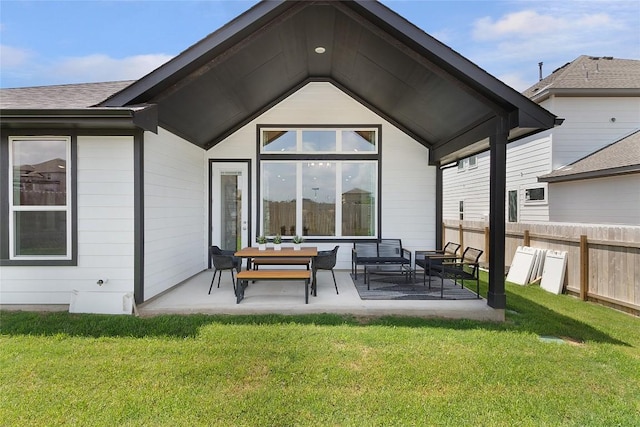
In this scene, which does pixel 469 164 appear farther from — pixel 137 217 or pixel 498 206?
pixel 137 217

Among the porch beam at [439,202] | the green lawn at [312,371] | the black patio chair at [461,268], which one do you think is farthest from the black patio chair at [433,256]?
the green lawn at [312,371]

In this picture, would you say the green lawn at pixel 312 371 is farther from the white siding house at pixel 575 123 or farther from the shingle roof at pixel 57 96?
the white siding house at pixel 575 123

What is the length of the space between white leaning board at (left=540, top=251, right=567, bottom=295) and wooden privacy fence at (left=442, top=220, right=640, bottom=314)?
94mm

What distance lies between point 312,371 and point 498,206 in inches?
125

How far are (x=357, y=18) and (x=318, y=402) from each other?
432cm

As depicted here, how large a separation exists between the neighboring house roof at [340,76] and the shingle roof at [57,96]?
0.53 meters

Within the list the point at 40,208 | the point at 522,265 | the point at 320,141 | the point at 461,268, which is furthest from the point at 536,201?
the point at 40,208

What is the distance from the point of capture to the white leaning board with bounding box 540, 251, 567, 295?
6.09m

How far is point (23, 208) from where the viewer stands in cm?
452

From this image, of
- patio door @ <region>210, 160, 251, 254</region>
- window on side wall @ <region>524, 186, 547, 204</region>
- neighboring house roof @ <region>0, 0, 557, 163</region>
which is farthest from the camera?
window on side wall @ <region>524, 186, 547, 204</region>

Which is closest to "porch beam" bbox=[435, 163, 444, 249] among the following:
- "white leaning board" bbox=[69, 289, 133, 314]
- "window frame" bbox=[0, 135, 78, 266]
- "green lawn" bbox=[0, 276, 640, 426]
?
A: "green lawn" bbox=[0, 276, 640, 426]

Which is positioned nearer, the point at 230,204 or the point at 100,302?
the point at 100,302

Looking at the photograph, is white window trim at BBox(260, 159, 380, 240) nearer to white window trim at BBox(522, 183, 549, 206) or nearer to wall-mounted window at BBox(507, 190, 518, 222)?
white window trim at BBox(522, 183, 549, 206)

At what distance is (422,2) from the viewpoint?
22.0 ft
